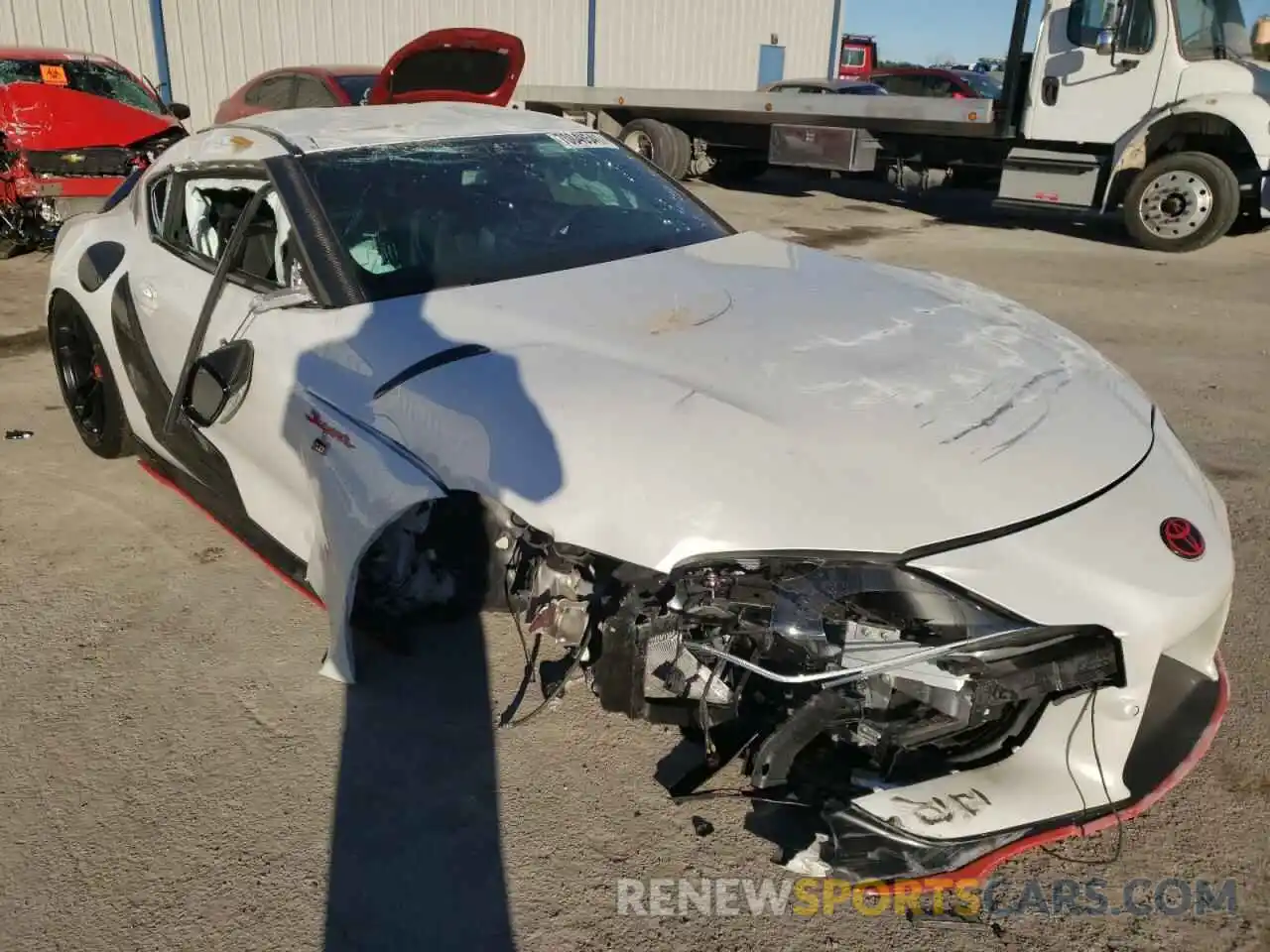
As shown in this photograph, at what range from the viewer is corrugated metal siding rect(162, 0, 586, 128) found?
1536cm

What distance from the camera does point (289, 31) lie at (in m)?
16.2

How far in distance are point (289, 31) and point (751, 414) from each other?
16614mm

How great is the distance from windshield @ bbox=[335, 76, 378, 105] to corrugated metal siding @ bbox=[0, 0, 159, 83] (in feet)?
17.0

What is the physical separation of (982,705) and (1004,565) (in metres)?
0.30

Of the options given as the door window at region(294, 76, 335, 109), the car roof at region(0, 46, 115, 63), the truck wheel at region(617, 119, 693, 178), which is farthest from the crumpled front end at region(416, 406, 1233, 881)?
the truck wheel at region(617, 119, 693, 178)

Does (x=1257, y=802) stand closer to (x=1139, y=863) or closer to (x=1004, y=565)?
(x=1139, y=863)

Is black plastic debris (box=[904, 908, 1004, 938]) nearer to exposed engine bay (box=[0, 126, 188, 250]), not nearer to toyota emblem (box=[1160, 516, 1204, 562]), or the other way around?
toyota emblem (box=[1160, 516, 1204, 562])

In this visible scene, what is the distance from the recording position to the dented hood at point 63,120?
351 inches

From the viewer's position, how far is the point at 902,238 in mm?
11141

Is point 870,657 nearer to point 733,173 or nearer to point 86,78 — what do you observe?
point 86,78

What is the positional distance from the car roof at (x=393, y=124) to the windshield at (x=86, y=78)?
7.12 meters

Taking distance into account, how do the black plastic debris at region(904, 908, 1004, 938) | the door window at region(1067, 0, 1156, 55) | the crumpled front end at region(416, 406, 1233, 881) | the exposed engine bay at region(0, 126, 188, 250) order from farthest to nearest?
the door window at region(1067, 0, 1156, 55) → the exposed engine bay at region(0, 126, 188, 250) → the black plastic debris at region(904, 908, 1004, 938) → the crumpled front end at region(416, 406, 1233, 881)

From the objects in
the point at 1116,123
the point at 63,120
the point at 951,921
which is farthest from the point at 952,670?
the point at 1116,123

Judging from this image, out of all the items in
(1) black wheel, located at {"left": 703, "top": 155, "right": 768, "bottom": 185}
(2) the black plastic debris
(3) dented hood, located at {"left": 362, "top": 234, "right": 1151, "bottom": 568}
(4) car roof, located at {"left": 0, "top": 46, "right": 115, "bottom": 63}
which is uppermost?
(4) car roof, located at {"left": 0, "top": 46, "right": 115, "bottom": 63}
